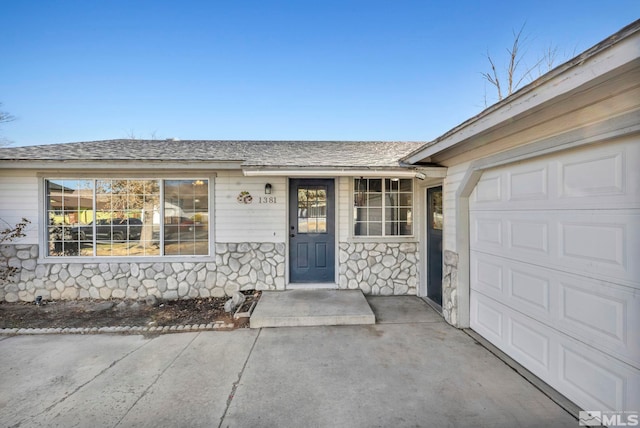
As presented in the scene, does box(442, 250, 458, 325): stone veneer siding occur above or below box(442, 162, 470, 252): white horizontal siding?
below

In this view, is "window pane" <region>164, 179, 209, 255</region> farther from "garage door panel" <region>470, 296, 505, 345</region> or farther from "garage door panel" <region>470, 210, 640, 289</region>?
"garage door panel" <region>470, 210, 640, 289</region>

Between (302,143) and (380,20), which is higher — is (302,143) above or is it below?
below

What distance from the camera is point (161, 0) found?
6516mm

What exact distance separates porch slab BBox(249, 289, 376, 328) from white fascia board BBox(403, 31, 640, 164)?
288cm

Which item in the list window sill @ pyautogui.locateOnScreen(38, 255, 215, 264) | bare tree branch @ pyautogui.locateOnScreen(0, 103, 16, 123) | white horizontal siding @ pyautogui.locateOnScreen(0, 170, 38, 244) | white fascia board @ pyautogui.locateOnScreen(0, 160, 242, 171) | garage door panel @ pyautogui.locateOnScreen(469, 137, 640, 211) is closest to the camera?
garage door panel @ pyautogui.locateOnScreen(469, 137, 640, 211)

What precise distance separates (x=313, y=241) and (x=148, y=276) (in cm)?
327

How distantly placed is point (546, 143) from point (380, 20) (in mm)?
7261

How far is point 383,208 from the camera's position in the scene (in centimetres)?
523

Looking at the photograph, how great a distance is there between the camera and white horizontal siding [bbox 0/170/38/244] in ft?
15.8

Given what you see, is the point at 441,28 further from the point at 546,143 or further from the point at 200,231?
the point at 200,231

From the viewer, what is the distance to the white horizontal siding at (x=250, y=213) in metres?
5.05

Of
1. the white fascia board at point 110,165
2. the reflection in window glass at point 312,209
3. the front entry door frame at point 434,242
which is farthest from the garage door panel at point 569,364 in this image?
the white fascia board at point 110,165

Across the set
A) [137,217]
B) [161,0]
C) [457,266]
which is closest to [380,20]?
[161,0]

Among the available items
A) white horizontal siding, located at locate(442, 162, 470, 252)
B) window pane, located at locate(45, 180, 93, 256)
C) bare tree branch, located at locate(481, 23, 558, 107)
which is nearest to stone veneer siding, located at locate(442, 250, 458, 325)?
white horizontal siding, located at locate(442, 162, 470, 252)
